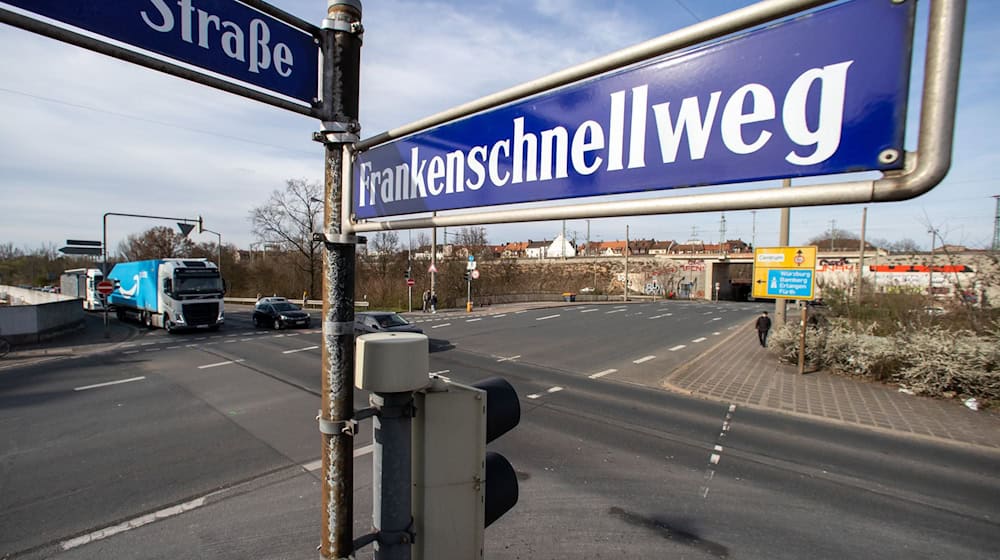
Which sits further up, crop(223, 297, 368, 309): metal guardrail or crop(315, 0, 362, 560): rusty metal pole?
crop(315, 0, 362, 560): rusty metal pole

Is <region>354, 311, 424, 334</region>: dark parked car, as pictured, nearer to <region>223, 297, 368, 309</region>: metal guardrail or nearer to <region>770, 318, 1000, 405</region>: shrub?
<region>770, 318, 1000, 405</region>: shrub

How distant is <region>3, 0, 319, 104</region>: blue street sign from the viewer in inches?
52.9

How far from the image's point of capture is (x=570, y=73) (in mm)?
1366

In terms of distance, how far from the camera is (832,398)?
9.15 metres

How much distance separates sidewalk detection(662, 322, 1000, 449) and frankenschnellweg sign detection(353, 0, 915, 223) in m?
9.21

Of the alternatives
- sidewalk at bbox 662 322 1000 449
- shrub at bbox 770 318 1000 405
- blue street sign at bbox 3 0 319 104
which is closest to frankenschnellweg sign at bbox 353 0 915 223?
blue street sign at bbox 3 0 319 104

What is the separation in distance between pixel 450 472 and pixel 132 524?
4.73 m

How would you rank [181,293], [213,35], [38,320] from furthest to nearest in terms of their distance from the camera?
1. [181,293]
2. [38,320]
3. [213,35]

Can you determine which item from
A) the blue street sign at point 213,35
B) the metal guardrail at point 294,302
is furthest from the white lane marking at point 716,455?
the metal guardrail at point 294,302

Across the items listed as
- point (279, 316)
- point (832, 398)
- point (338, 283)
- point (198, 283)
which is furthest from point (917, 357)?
point (198, 283)

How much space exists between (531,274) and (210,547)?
61022 mm

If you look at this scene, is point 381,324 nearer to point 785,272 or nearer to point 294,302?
point 785,272

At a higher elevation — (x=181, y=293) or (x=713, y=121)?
(x=713, y=121)

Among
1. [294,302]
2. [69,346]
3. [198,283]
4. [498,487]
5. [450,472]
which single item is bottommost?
[294,302]
